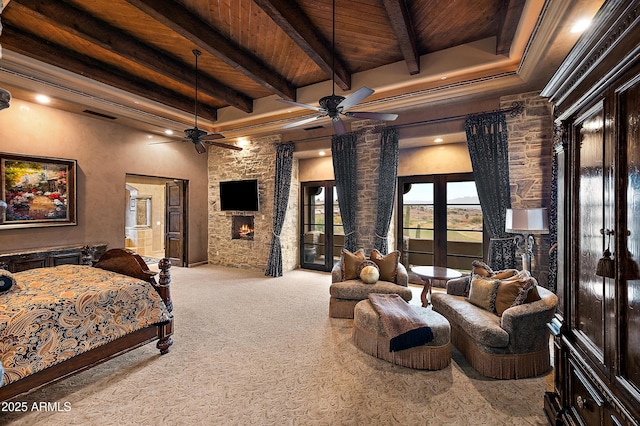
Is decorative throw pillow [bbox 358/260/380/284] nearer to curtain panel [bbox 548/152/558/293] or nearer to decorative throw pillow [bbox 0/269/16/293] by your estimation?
curtain panel [bbox 548/152/558/293]

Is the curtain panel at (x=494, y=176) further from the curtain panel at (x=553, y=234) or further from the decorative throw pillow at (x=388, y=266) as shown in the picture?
the decorative throw pillow at (x=388, y=266)

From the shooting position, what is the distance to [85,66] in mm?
4383

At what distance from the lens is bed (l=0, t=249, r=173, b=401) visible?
2.07 m

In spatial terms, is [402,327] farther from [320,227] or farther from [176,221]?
[176,221]

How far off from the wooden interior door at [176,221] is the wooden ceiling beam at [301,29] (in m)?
5.00

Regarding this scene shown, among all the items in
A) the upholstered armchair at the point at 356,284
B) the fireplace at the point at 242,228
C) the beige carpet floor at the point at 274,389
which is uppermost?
the fireplace at the point at 242,228

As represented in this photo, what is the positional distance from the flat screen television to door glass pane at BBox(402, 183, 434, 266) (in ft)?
11.5

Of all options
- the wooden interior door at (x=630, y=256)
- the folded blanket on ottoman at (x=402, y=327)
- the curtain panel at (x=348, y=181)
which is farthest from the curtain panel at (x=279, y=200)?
the wooden interior door at (x=630, y=256)

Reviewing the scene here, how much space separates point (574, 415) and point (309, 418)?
1.70 m

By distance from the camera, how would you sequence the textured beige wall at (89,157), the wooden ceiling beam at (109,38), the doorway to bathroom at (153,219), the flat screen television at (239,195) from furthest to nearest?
the doorway to bathroom at (153,219), the flat screen television at (239,195), the textured beige wall at (89,157), the wooden ceiling beam at (109,38)

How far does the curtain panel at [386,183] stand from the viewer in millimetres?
5207

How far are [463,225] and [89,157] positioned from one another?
7110 mm

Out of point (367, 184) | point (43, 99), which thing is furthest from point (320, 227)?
point (43, 99)

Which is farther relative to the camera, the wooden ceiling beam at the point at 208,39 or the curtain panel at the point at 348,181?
the curtain panel at the point at 348,181
